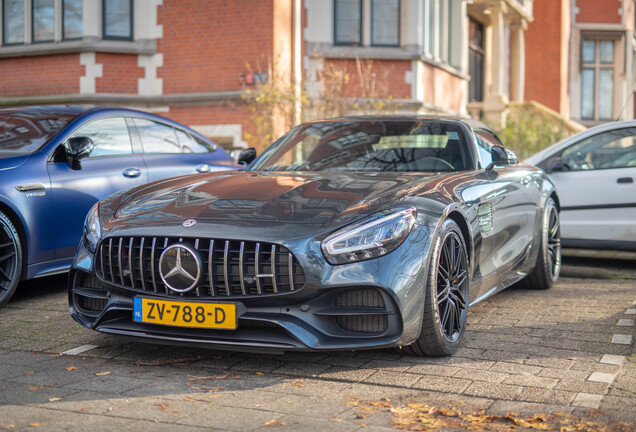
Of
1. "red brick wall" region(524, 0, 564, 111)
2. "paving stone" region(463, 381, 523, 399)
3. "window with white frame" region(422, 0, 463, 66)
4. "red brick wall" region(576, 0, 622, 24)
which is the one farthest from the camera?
"red brick wall" region(576, 0, 622, 24)

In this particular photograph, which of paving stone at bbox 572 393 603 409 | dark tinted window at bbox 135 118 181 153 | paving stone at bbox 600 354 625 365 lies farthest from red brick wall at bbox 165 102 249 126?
paving stone at bbox 572 393 603 409

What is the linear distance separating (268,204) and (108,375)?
120 centimetres

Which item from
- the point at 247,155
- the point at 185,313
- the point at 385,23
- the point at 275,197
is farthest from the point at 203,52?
the point at 185,313

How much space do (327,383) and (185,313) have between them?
79 centimetres

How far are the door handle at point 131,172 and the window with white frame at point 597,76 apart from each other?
1034 inches

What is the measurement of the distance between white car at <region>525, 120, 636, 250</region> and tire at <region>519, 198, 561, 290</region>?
1.17 meters

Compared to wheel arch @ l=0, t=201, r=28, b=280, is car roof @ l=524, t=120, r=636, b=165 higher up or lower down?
higher up

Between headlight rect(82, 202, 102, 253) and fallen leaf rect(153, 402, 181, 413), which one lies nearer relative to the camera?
fallen leaf rect(153, 402, 181, 413)

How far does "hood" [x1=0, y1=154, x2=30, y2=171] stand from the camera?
6180 millimetres

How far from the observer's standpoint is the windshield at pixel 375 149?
575cm

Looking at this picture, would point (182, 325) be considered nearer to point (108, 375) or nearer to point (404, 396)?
point (108, 375)

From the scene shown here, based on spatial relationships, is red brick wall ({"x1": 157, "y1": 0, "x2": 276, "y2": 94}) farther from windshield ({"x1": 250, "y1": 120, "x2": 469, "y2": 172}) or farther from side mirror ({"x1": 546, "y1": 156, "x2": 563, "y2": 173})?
windshield ({"x1": 250, "y1": 120, "x2": 469, "y2": 172})

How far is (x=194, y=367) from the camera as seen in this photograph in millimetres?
4473

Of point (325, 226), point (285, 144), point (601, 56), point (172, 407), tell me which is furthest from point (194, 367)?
point (601, 56)
